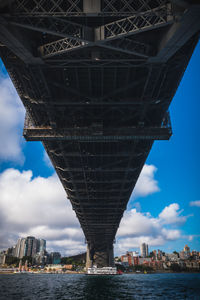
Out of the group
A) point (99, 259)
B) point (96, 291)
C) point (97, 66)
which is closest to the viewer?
point (97, 66)

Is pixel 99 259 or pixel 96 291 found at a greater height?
pixel 99 259

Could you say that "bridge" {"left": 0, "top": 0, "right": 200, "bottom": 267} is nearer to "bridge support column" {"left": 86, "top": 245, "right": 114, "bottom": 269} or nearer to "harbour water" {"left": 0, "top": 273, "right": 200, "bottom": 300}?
"harbour water" {"left": 0, "top": 273, "right": 200, "bottom": 300}

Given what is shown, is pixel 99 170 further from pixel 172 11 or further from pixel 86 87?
pixel 172 11

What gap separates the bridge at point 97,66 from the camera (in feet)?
43.9

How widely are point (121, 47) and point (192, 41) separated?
181 inches

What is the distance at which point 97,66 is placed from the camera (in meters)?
17.7

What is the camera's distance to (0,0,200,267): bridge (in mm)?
13383

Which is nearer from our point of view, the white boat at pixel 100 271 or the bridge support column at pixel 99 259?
the white boat at pixel 100 271

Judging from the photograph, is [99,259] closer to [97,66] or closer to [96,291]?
[96,291]

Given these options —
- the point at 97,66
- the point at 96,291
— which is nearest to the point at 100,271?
the point at 96,291

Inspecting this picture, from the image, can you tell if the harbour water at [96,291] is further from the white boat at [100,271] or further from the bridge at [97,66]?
the white boat at [100,271]

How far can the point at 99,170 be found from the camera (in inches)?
1478

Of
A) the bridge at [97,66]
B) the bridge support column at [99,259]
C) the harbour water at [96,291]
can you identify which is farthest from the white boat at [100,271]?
the bridge at [97,66]

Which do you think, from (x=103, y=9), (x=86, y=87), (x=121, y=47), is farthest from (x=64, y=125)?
(x=103, y=9)
